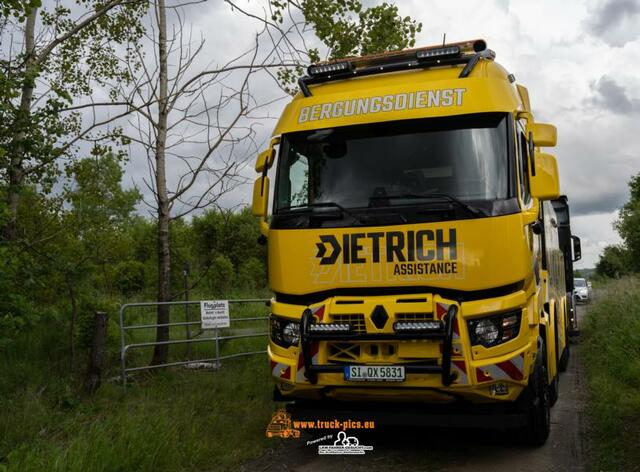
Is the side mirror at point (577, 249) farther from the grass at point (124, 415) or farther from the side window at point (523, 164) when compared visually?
the side window at point (523, 164)

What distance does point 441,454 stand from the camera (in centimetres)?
561

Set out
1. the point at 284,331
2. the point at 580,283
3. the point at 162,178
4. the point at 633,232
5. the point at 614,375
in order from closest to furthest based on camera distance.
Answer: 1. the point at 284,331
2. the point at 614,375
3. the point at 162,178
4. the point at 580,283
5. the point at 633,232

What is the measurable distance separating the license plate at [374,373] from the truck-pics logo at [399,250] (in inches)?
31.2

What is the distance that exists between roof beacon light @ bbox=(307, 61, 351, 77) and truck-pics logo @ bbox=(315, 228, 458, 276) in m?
1.90

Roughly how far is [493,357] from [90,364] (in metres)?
5.23

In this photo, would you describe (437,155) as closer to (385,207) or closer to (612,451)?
(385,207)

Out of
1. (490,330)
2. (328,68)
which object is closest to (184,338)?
(328,68)

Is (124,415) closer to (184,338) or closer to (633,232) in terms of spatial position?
(184,338)

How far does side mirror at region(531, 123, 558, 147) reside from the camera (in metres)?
5.48

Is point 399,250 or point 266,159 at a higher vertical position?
point 266,159

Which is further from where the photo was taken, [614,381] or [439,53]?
[614,381]

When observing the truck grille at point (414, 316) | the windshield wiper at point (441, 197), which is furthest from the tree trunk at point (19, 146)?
the truck grille at point (414, 316)

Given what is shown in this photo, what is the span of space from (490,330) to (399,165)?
5.41 feet

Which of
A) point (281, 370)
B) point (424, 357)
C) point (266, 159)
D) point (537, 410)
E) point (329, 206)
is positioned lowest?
point (537, 410)
